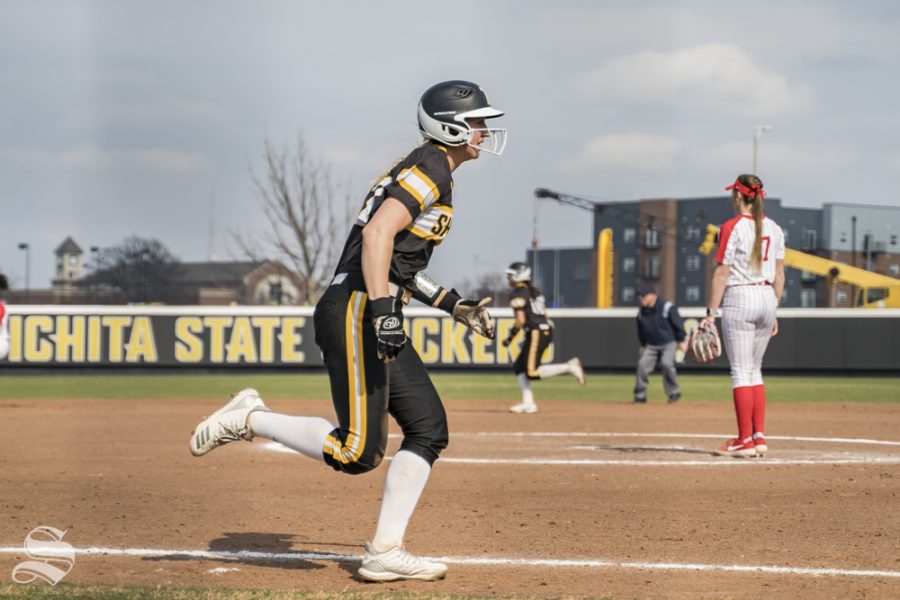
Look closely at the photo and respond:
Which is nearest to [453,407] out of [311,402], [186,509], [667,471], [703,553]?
[311,402]

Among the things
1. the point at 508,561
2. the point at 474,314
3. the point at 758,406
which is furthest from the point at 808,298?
the point at 474,314

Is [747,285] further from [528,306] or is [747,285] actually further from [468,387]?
[468,387]

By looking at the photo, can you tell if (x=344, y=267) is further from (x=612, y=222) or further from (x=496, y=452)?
(x=612, y=222)

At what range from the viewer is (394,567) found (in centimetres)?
523

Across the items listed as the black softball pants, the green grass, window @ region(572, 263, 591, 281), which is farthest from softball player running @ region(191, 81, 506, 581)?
window @ region(572, 263, 591, 281)

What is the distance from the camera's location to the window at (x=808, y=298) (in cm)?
4712

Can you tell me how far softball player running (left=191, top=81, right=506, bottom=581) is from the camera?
5.14 metres

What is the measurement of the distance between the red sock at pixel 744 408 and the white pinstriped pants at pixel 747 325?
0.19 ft

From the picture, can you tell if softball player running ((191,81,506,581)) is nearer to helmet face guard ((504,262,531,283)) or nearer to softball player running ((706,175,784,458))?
softball player running ((706,175,784,458))

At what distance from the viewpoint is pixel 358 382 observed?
17.1 feet

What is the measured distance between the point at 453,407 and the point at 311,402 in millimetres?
2718

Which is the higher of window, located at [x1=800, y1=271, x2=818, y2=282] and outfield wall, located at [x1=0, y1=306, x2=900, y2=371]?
window, located at [x1=800, y1=271, x2=818, y2=282]

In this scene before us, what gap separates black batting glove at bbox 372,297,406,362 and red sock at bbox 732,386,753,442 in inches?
209

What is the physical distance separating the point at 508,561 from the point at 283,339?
25.0 metres
